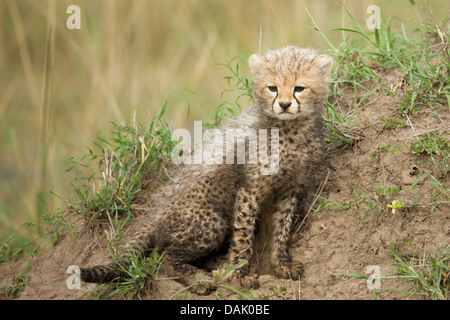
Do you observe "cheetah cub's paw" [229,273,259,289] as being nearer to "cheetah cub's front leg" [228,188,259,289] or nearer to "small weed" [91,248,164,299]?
"cheetah cub's front leg" [228,188,259,289]

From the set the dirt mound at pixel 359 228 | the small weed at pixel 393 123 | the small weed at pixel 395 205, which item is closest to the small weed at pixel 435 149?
the dirt mound at pixel 359 228

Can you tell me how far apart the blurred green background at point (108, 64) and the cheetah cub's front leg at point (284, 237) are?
1.67 metres

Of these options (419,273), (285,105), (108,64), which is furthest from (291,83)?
(108,64)

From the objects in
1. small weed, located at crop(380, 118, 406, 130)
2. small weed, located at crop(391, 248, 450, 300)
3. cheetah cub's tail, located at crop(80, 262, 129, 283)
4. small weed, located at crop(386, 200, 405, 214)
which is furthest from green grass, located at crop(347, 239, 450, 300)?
cheetah cub's tail, located at crop(80, 262, 129, 283)

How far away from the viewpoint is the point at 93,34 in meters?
7.00

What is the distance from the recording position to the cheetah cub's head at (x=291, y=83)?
409 centimetres

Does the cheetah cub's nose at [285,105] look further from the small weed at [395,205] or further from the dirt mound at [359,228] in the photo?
the small weed at [395,205]

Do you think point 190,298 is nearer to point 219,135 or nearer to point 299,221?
point 299,221

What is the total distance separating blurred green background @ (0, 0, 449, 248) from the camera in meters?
5.93

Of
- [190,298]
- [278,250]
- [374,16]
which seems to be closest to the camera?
[190,298]

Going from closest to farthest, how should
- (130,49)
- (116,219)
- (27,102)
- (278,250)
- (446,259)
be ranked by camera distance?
(446,259), (278,250), (116,219), (130,49), (27,102)

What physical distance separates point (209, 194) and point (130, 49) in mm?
3169

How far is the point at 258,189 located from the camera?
165 inches

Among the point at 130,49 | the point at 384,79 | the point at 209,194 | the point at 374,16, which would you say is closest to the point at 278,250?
the point at 209,194
